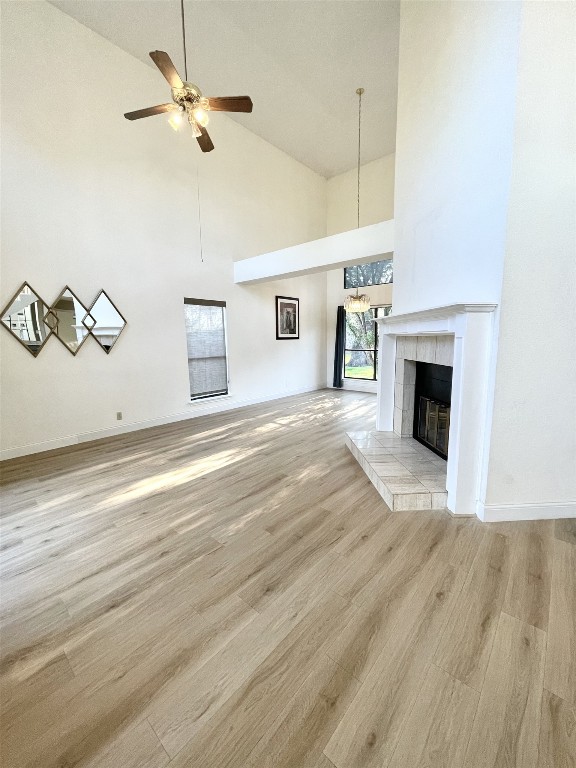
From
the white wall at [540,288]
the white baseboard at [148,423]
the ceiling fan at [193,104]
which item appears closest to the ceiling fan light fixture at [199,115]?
the ceiling fan at [193,104]

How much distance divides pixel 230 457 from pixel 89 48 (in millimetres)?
5613

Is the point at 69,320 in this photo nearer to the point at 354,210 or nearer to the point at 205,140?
the point at 205,140

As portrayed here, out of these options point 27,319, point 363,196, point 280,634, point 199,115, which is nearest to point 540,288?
point 280,634

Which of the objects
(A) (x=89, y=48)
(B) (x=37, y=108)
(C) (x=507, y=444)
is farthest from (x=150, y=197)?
(C) (x=507, y=444)

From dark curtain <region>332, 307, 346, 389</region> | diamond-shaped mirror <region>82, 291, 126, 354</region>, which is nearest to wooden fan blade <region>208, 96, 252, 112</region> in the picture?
diamond-shaped mirror <region>82, 291, 126, 354</region>

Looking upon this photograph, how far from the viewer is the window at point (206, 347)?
5508 mm

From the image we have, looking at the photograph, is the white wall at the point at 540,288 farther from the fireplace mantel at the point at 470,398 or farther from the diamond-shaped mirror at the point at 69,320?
the diamond-shaped mirror at the point at 69,320

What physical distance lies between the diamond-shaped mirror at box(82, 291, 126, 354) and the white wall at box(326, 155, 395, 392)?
533 centimetres

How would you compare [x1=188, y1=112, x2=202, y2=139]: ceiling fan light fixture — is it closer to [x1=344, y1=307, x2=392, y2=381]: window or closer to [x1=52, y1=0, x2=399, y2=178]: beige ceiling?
[x1=52, y1=0, x2=399, y2=178]: beige ceiling

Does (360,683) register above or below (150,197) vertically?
below

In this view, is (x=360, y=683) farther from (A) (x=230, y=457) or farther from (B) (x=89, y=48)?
(B) (x=89, y=48)

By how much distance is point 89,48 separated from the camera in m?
3.98

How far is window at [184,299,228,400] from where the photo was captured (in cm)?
551

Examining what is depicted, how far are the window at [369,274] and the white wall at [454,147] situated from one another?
151 inches
